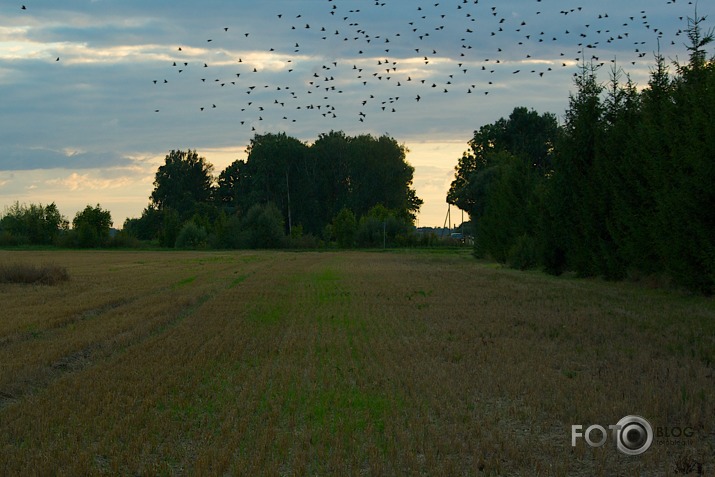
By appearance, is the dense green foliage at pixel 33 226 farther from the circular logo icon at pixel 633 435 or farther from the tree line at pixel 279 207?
the circular logo icon at pixel 633 435

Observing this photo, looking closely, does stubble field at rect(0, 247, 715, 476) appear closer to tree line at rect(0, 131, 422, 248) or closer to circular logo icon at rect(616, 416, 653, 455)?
circular logo icon at rect(616, 416, 653, 455)

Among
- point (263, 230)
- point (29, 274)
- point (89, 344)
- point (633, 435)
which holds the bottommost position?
point (633, 435)

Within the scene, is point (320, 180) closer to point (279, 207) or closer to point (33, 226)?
point (279, 207)

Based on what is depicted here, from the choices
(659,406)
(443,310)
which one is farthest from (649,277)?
(659,406)

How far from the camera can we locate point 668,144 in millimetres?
26812

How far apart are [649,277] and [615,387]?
19.9 m

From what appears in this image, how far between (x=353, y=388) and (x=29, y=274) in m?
27.9

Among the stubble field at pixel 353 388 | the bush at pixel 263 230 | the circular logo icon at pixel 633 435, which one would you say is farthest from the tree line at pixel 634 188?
the bush at pixel 263 230

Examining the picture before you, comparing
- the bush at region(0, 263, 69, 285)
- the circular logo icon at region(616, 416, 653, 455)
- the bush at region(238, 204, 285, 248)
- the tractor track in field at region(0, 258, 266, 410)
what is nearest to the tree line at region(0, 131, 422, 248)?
the bush at region(238, 204, 285, 248)

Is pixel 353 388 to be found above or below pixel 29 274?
below

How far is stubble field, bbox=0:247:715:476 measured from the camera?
26.8 ft

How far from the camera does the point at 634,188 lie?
30.5 meters

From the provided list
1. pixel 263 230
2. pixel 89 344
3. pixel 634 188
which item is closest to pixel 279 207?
pixel 263 230

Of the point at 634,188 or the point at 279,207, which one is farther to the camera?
the point at 279,207
